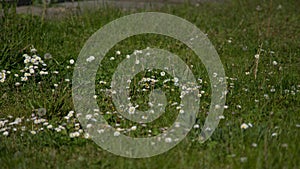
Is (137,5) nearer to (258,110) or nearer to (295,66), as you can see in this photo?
(295,66)

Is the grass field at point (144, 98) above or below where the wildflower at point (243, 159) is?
above

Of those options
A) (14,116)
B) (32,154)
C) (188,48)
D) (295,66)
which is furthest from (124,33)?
(32,154)

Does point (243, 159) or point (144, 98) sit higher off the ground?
point (144, 98)

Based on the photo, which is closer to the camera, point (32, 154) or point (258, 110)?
point (32, 154)

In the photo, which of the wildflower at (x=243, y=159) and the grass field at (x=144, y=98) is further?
the grass field at (x=144, y=98)

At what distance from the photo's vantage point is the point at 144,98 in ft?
13.2

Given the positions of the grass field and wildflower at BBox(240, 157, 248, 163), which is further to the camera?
the grass field

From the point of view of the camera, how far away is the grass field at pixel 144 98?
3.10m

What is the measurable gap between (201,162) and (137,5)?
515cm

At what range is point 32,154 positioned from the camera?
127 inches

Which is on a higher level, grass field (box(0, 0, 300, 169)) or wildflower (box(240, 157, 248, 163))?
grass field (box(0, 0, 300, 169))

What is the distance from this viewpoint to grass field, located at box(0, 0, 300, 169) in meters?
3.10

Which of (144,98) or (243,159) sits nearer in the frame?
(243,159)

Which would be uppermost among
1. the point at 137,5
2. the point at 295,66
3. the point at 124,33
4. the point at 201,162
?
the point at 137,5
